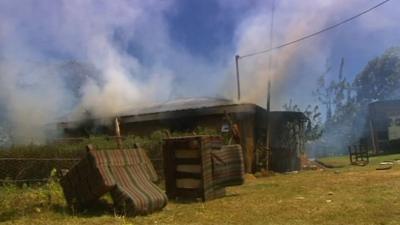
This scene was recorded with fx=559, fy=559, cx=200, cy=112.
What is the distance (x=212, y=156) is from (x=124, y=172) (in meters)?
2.66

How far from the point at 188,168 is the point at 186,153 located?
0.35 metres

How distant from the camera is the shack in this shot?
1571 inches

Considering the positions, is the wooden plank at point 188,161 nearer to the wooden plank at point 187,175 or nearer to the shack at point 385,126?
the wooden plank at point 187,175

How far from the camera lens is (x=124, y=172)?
34.5 feet

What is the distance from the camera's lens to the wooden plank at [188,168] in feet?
40.7

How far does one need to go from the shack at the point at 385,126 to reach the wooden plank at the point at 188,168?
1162 inches

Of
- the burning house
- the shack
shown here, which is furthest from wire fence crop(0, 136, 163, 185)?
the shack

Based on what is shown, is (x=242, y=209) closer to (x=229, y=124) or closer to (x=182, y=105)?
(x=229, y=124)

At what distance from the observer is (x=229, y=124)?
818 inches

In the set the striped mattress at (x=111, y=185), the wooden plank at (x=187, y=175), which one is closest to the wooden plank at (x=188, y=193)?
the wooden plank at (x=187, y=175)

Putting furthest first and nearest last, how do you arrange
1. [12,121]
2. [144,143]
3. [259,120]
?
[259,120] < [12,121] < [144,143]

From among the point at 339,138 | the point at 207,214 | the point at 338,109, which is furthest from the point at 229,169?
the point at 338,109

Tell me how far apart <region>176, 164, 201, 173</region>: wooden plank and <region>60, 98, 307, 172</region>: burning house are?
7751mm

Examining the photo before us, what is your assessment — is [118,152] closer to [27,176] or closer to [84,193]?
[84,193]
